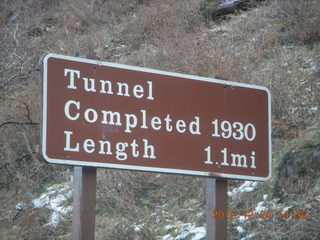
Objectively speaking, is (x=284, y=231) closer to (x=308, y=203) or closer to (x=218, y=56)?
(x=308, y=203)

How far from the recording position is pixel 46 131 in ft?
8.84

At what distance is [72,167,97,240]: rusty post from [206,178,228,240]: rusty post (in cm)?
71

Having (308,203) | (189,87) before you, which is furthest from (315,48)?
(189,87)

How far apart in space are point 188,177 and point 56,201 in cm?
175

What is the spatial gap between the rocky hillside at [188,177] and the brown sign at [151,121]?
0.46 metres

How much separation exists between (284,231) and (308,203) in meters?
0.34

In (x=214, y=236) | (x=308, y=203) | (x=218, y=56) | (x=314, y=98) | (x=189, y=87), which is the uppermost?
(x=218, y=56)

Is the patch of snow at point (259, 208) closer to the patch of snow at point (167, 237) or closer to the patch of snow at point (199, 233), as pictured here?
the patch of snow at point (199, 233)

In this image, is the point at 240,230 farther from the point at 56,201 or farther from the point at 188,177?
the point at 56,201

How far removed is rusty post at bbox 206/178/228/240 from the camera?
125 inches

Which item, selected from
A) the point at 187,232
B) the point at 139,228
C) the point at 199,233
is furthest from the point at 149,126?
the point at 139,228
